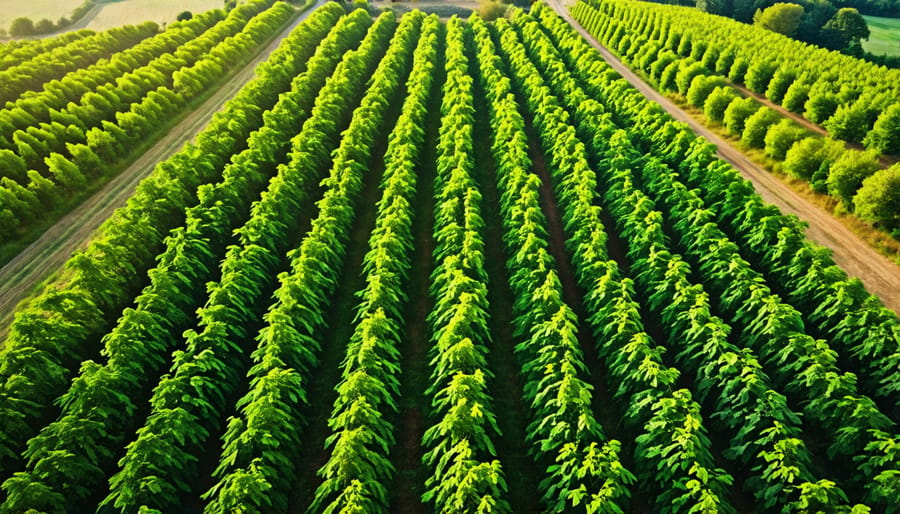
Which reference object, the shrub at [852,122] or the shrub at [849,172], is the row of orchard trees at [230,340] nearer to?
the shrub at [849,172]

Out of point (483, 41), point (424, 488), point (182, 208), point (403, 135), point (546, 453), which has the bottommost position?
point (424, 488)

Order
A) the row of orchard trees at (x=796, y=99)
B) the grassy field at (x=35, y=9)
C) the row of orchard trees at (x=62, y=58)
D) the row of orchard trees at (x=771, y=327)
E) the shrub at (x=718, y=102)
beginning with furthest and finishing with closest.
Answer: the grassy field at (x=35, y=9) → the row of orchard trees at (x=62, y=58) → the shrub at (x=718, y=102) → the row of orchard trees at (x=796, y=99) → the row of orchard trees at (x=771, y=327)

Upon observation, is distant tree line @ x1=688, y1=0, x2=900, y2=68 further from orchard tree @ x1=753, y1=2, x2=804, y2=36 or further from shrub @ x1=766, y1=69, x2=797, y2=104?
shrub @ x1=766, y1=69, x2=797, y2=104

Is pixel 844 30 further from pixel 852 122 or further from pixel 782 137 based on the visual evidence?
pixel 782 137

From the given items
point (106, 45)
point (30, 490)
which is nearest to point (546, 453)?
point (30, 490)

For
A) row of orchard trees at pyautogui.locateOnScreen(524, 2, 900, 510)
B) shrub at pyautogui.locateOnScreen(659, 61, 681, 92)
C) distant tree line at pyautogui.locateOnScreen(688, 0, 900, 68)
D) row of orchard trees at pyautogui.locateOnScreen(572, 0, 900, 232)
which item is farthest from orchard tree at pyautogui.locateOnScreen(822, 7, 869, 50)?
row of orchard trees at pyautogui.locateOnScreen(524, 2, 900, 510)

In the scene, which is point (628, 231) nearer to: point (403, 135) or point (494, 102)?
point (403, 135)

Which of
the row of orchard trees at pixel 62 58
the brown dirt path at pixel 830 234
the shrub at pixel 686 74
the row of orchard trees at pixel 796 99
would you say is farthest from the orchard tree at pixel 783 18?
the row of orchard trees at pixel 62 58

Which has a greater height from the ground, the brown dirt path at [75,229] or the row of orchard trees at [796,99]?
the row of orchard trees at [796,99]
